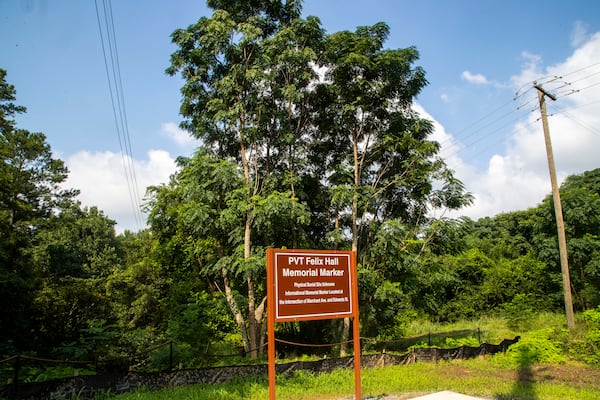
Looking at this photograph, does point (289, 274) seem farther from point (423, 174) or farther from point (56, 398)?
point (423, 174)

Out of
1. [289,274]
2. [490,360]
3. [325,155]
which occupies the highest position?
[325,155]

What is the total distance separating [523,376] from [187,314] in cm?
1010

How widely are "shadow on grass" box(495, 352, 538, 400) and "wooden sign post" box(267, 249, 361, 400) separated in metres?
3.98

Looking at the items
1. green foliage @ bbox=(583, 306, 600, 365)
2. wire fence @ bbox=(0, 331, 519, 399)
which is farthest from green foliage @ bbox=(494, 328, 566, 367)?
wire fence @ bbox=(0, 331, 519, 399)

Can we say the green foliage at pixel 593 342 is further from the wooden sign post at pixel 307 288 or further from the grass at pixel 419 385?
the wooden sign post at pixel 307 288

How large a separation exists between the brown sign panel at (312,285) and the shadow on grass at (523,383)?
14.3 ft

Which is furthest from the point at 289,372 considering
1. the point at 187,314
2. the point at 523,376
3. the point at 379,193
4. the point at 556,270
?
the point at 556,270

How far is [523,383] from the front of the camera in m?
9.70

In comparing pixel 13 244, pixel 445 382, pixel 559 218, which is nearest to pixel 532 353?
pixel 445 382

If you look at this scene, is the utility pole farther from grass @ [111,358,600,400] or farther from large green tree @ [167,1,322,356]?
large green tree @ [167,1,322,356]

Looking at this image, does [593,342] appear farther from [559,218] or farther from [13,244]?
[13,244]

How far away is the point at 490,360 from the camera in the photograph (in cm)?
1316

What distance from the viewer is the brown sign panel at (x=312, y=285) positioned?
5.87m

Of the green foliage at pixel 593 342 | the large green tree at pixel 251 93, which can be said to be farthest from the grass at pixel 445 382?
the large green tree at pixel 251 93
